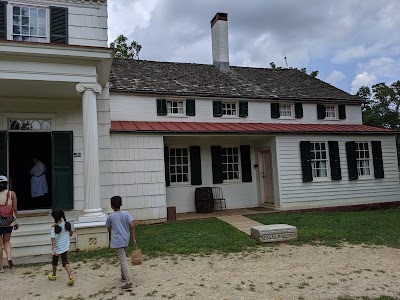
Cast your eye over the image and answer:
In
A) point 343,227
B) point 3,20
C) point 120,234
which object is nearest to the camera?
point 120,234

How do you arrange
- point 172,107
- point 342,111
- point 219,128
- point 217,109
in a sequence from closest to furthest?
point 219,128 < point 172,107 < point 217,109 < point 342,111

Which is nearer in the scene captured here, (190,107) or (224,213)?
(224,213)

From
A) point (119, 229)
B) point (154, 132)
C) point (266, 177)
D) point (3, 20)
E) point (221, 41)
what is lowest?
point (119, 229)

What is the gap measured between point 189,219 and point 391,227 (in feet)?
19.3

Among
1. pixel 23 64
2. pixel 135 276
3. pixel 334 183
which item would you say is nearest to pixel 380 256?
pixel 135 276

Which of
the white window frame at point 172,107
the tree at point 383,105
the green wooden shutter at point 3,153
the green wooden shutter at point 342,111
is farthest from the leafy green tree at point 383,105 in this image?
the green wooden shutter at point 3,153

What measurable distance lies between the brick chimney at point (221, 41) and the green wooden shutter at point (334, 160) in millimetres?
6729

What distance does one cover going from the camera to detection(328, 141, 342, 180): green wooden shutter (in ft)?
42.1

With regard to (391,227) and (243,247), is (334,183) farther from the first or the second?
(243,247)

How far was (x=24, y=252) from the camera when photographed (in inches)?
269

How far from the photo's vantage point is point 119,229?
465cm

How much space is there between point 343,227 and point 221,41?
1135 centimetres

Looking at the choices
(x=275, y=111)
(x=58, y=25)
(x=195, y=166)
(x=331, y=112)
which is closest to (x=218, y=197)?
(x=195, y=166)

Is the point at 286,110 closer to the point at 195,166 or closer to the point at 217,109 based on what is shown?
the point at 217,109
